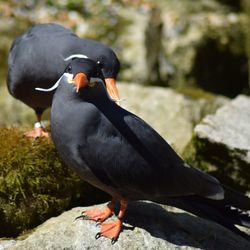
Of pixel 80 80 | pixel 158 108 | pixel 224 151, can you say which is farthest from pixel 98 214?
pixel 158 108

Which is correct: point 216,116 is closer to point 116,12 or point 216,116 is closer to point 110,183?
point 110,183

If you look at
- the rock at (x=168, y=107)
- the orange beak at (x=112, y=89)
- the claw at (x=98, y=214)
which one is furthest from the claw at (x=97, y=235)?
the rock at (x=168, y=107)

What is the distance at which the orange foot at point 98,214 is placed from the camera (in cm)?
437

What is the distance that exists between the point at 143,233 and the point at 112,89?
1.08 m

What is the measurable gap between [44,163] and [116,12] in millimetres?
6700

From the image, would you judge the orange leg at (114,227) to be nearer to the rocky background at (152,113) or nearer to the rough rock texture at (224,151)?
the rocky background at (152,113)

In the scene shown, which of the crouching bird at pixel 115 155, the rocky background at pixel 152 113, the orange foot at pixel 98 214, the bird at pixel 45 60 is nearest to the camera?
the crouching bird at pixel 115 155

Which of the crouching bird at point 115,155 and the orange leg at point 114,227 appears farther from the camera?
the orange leg at point 114,227

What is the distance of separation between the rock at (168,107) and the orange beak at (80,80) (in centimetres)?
286

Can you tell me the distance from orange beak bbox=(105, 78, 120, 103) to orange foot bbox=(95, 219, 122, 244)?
0.87 metres

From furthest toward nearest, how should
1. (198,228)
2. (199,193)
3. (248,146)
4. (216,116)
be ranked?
(216,116), (248,146), (198,228), (199,193)

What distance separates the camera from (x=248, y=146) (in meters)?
5.50

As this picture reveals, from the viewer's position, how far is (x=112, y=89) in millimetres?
4598

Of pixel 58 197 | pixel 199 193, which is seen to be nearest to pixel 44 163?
pixel 58 197
